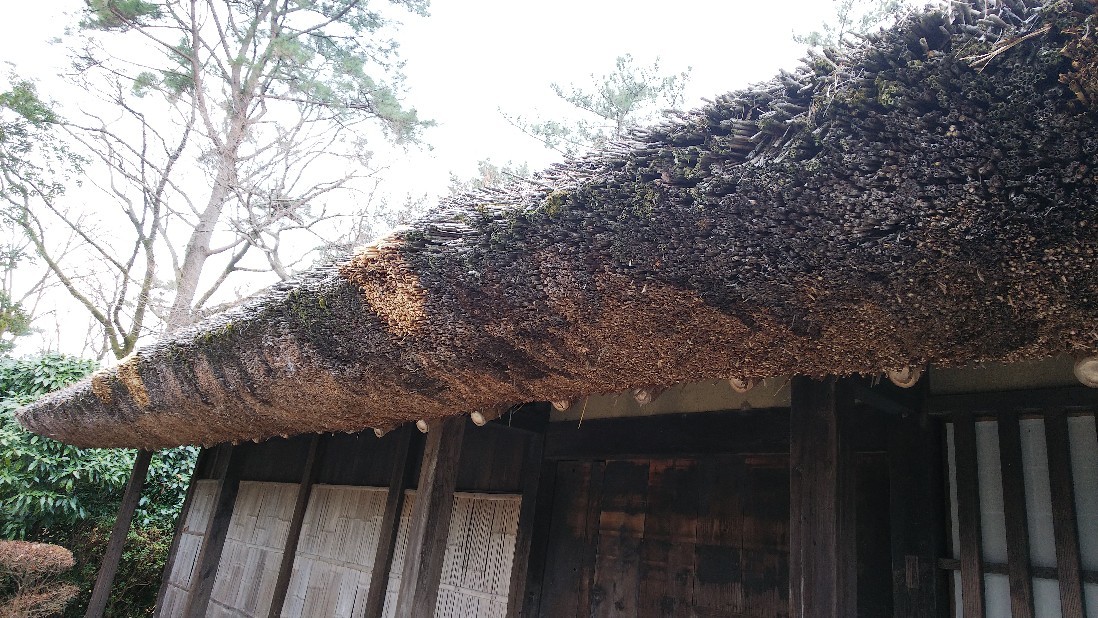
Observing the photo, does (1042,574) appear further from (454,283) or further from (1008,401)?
(454,283)

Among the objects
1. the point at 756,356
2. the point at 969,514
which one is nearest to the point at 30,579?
the point at 756,356

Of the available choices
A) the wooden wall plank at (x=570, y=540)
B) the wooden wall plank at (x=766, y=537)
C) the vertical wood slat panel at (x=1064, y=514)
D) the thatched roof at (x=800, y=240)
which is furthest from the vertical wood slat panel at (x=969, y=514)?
the wooden wall plank at (x=570, y=540)

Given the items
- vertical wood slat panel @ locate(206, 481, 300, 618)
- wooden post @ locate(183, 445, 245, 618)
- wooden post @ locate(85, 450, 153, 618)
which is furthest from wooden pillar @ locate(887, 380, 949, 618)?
wooden post @ locate(85, 450, 153, 618)

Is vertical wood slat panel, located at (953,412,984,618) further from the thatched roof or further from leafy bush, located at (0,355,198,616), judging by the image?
leafy bush, located at (0,355,198,616)

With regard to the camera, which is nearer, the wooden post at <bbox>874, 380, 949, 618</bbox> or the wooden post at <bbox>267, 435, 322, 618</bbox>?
the wooden post at <bbox>874, 380, 949, 618</bbox>

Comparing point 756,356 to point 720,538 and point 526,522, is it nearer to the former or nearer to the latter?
point 720,538

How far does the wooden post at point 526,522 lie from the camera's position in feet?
11.1

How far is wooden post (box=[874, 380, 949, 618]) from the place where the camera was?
2.27m

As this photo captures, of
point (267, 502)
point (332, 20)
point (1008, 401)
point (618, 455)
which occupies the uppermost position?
point (332, 20)

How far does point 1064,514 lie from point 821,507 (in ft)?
2.65

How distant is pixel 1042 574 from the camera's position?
82.1 inches

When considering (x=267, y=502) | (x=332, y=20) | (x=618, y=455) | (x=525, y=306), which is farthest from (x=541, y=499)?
(x=332, y=20)

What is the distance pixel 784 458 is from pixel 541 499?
1357mm

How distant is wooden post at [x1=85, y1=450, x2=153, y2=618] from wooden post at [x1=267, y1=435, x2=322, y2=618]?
80.6 inches
